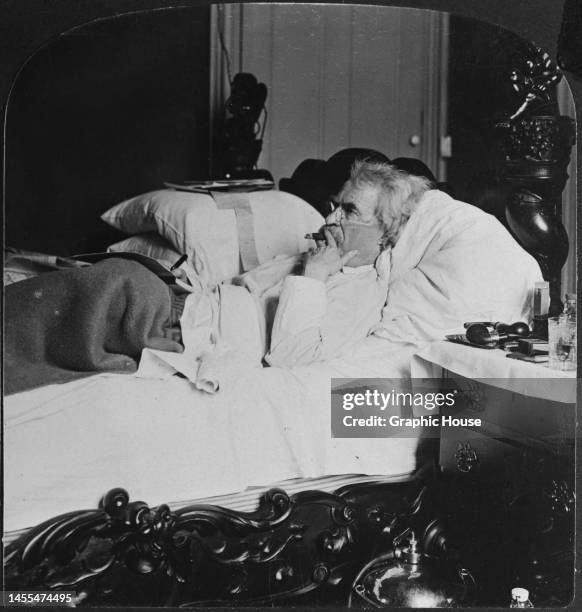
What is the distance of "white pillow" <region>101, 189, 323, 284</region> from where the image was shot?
1.32 m

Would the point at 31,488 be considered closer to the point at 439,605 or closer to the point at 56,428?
the point at 56,428

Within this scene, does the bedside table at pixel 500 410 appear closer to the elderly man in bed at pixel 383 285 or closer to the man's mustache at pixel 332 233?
the elderly man in bed at pixel 383 285

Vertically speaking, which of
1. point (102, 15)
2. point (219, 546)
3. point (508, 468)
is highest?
point (102, 15)

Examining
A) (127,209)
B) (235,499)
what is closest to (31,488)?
(235,499)

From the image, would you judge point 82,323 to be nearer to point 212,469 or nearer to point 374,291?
point 212,469

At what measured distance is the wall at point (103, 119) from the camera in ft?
4.31

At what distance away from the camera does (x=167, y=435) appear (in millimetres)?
1275

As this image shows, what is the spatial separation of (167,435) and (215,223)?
1.19 ft

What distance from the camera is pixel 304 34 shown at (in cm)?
130

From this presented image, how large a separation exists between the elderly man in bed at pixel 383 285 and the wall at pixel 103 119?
0.25 metres

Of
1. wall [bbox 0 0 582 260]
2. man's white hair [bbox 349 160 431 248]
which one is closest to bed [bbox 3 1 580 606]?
man's white hair [bbox 349 160 431 248]

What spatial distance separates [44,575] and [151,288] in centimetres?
51

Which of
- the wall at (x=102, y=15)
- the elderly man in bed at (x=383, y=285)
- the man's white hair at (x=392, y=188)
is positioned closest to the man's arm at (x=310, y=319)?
the elderly man in bed at (x=383, y=285)

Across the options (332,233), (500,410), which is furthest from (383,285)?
(500,410)
